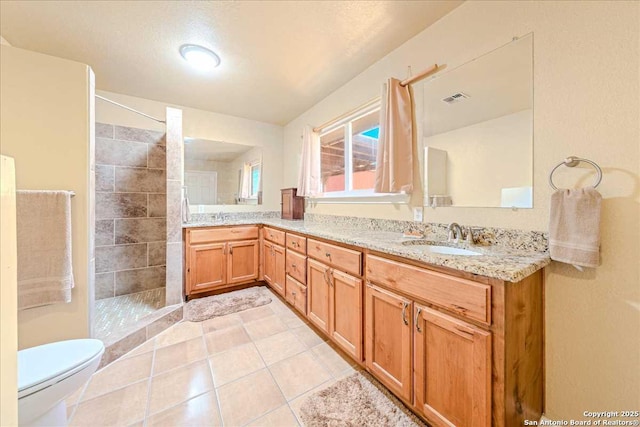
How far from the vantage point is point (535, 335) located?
1114 mm

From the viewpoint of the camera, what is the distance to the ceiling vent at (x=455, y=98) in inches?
61.5

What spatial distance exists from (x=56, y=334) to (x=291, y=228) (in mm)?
1682

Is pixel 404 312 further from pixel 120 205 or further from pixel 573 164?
pixel 120 205

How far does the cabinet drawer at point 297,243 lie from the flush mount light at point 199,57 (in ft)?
5.66

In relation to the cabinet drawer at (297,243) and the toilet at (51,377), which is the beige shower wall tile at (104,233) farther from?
the cabinet drawer at (297,243)

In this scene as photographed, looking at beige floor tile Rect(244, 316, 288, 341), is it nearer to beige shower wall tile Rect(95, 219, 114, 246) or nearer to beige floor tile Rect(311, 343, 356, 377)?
beige floor tile Rect(311, 343, 356, 377)

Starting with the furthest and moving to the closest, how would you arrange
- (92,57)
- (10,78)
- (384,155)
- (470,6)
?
(92,57) < (384,155) < (470,6) < (10,78)

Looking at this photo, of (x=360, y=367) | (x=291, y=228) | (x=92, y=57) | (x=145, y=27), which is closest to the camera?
(x=360, y=367)

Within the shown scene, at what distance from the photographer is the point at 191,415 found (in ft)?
4.05

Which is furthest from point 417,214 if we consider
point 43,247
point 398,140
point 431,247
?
point 43,247

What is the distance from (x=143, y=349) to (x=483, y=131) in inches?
111

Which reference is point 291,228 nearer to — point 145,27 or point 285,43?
point 285,43

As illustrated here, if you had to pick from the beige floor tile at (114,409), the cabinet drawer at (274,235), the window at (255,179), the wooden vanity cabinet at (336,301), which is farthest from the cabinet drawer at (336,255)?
the window at (255,179)

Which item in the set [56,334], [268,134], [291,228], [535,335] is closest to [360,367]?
[535,335]
